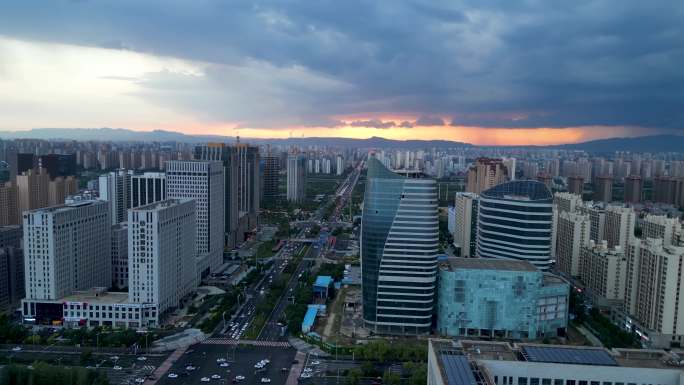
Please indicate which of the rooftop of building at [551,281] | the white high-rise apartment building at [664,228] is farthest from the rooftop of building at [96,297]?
the white high-rise apartment building at [664,228]

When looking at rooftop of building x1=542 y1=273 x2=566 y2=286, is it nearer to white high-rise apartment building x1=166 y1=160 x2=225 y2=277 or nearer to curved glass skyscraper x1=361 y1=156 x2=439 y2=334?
curved glass skyscraper x1=361 y1=156 x2=439 y2=334

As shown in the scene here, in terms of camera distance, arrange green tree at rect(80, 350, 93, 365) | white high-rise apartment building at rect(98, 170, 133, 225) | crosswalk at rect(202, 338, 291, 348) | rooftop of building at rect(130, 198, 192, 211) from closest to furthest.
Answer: green tree at rect(80, 350, 93, 365)
crosswalk at rect(202, 338, 291, 348)
rooftop of building at rect(130, 198, 192, 211)
white high-rise apartment building at rect(98, 170, 133, 225)

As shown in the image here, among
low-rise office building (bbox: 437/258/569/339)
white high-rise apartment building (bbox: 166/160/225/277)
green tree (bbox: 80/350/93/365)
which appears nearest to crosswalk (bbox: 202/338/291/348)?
green tree (bbox: 80/350/93/365)

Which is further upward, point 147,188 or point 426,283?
point 147,188

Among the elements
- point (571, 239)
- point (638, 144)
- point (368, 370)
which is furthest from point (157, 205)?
point (638, 144)

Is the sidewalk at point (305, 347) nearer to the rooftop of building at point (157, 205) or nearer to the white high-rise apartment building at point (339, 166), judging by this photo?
the rooftop of building at point (157, 205)

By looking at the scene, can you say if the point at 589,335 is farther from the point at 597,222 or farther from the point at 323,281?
the point at 597,222
